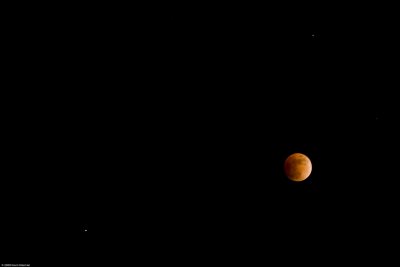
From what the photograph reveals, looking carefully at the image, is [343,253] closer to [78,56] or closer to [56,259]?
[56,259]

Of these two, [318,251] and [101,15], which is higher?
[101,15]

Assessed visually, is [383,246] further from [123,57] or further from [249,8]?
[123,57]

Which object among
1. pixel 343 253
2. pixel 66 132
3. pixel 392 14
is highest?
pixel 392 14

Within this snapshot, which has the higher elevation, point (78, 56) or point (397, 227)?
point (78, 56)

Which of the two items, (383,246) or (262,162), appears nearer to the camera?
(383,246)

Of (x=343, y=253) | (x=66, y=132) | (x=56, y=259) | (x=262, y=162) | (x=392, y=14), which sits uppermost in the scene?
(x=392, y=14)

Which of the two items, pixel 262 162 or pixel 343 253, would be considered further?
pixel 262 162

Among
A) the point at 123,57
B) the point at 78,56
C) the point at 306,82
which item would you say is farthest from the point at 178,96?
the point at 306,82

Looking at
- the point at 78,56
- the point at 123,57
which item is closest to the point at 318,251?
the point at 123,57
